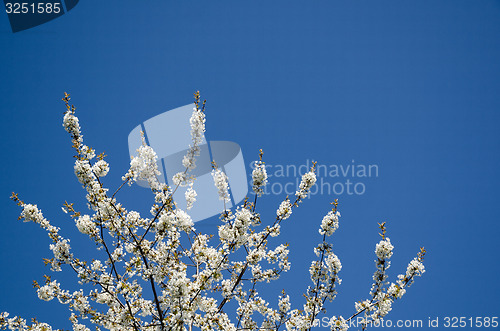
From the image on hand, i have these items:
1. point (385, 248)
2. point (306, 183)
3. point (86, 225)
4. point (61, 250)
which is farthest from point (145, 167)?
point (385, 248)

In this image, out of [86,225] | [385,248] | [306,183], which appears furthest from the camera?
[306,183]

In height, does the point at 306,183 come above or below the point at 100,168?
above

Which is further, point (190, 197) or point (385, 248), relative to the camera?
point (190, 197)

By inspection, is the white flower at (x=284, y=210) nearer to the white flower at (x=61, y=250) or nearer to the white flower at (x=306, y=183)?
the white flower at (x=306, y=183)

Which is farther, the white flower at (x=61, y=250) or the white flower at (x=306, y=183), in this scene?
the white flower at (x=306, y=183)

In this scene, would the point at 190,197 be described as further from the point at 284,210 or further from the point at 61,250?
the point at 61,250

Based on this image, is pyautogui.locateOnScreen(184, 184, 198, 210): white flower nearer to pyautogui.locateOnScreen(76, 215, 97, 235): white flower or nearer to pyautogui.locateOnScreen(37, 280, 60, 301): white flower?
pyautogui.locateOnScreen(76, 215, 97, 235): white flower

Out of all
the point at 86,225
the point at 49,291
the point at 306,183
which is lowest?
the point at 49,291

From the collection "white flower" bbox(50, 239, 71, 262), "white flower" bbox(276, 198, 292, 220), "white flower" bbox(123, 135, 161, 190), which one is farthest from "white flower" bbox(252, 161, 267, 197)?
"white flower" bbox(50, 239, 71, 262)

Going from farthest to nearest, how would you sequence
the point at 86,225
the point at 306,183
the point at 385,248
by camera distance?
1. the point at 306,183
2. the point at 385,248
3. the point at 86,225

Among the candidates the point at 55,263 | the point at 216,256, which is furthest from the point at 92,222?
the point at 216,256

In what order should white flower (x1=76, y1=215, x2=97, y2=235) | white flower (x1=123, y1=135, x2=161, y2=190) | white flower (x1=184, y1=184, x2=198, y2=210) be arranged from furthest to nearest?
1. white flower (x1=184, y1=184, x2=198, y2=210)
2. white flower (x1=123, y1=135, x2=161, y2=190)
3. white flower (x1=76, y1=215, x2=97, y2=235)

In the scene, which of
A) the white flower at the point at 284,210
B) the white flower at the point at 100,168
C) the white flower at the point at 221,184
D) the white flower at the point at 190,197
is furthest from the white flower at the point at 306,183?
the white flower at the point at 100,168

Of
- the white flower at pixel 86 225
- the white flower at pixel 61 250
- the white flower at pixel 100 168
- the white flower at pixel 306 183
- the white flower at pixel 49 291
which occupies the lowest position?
the white flower at pixel 49 291
